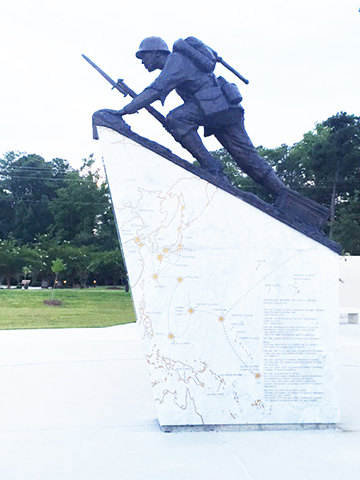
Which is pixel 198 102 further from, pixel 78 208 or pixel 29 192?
pixel 29 192

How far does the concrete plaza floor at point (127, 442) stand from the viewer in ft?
12.6

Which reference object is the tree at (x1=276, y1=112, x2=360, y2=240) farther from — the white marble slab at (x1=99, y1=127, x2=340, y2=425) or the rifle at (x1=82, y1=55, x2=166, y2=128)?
the white marble slab at (x1=99, y1=127, x2=340, y2=425)

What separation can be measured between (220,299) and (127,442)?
1373 mm

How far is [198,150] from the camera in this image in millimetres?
5512

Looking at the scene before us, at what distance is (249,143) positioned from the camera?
570 cm

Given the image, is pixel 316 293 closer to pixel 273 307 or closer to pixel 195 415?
pixel 273 307

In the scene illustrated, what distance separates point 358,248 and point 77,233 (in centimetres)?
1764

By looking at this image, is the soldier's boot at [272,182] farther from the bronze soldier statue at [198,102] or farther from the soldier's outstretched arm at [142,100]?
the soldier's outstretched arm at [142,100]

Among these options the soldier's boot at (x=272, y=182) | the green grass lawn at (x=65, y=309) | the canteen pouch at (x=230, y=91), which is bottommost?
the green grass lawn at (x=65, y=309)

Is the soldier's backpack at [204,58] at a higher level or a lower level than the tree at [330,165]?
lower

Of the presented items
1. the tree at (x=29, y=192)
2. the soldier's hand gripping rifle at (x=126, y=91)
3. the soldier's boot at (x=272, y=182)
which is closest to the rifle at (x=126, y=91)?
the soldier's hand gripping rifle at (x=126, y=91)

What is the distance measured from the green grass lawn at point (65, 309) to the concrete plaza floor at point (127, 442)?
8.58m

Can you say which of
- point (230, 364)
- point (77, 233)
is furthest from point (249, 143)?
point (77, 233)

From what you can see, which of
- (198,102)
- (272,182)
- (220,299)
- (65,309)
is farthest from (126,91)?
(65,309)
